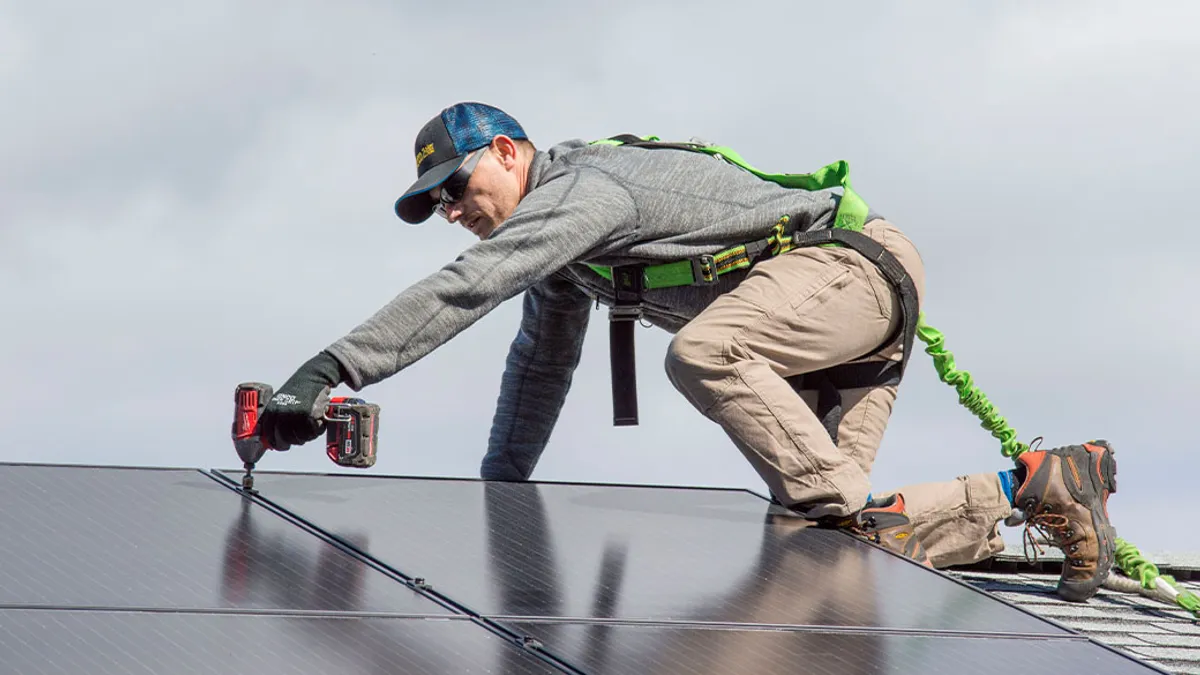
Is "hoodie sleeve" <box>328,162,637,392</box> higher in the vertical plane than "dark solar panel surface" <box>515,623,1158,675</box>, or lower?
higher

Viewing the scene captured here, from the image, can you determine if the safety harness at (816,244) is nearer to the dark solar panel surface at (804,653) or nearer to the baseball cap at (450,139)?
the baseball cap at (450,139)

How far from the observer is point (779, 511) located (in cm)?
453

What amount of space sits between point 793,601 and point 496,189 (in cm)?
184

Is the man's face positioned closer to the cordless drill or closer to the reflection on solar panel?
the reflection on solar panel

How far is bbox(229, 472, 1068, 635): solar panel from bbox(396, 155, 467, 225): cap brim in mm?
953

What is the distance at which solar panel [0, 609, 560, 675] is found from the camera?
2.55m

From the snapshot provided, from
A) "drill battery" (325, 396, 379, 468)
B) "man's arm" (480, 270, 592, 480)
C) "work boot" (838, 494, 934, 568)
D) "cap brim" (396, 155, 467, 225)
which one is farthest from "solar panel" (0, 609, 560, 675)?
"man's arm" (480, 270, 592, 480)

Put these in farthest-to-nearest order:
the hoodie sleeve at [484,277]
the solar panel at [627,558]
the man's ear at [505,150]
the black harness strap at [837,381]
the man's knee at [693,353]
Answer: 1. the black harness strap at [837,381]
2. the man's ear at [505,150]
3. the man's knee at [693,353]
4. the hoodie sleeve at [484,277]
5. the solar panel at [627,558]

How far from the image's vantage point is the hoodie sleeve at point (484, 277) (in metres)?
3.98

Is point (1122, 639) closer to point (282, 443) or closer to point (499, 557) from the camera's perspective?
point (499, 557)

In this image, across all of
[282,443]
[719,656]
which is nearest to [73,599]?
[282,443]

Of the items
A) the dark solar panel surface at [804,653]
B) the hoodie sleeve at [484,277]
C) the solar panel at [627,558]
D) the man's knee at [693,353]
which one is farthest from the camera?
the man's knee at [693,353]

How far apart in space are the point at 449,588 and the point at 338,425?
0.70m

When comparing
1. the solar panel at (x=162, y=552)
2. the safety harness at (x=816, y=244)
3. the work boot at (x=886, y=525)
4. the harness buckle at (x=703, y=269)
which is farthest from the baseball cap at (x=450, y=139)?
the work boot at (x=886, y=525)
